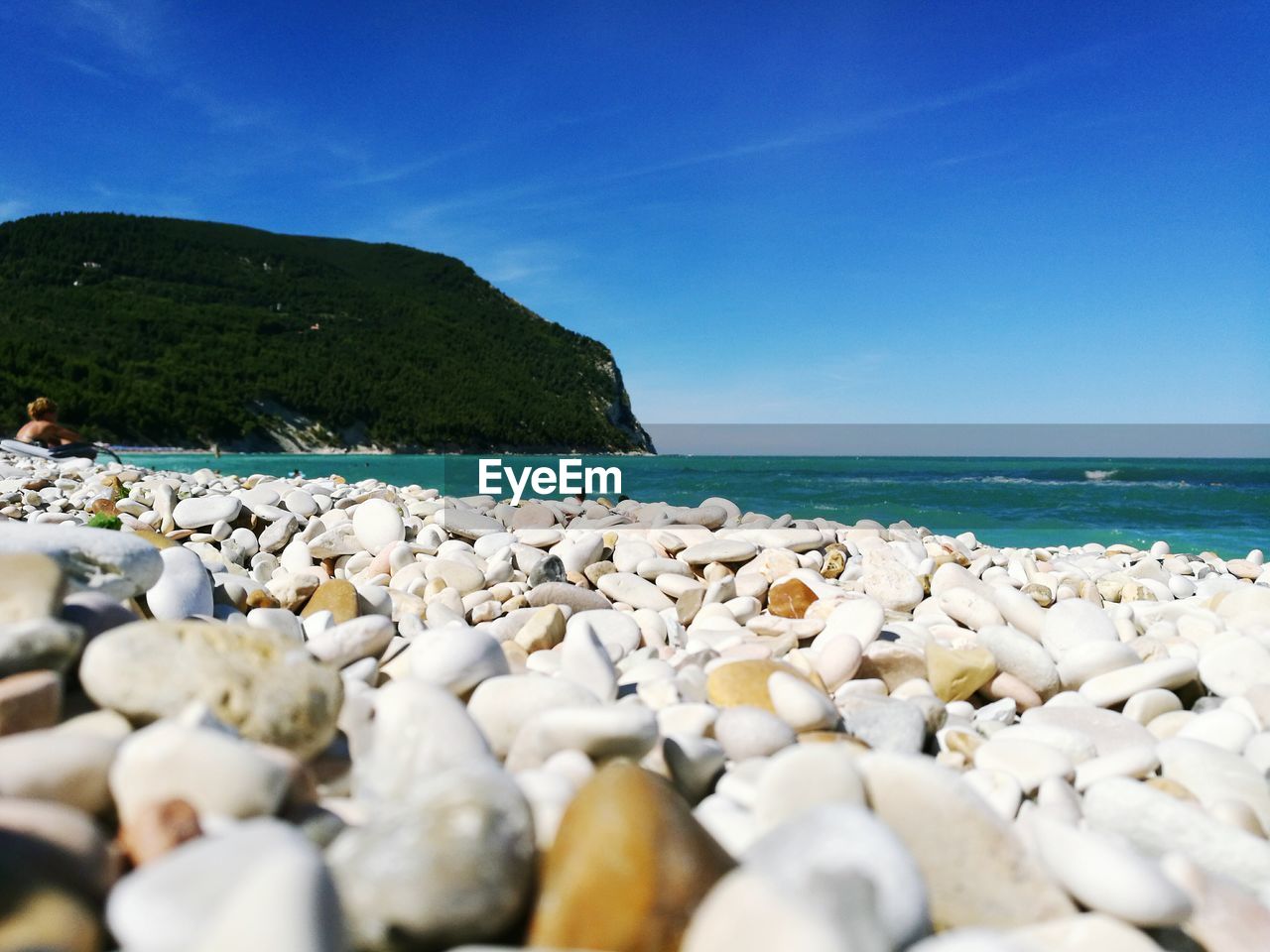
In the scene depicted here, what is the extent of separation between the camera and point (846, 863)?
107 cm

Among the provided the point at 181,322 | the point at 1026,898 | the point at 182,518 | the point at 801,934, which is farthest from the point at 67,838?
the point at 181,322

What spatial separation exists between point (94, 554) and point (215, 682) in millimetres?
914

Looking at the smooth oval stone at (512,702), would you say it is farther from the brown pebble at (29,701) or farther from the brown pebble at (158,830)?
the brown pebble at (29,701)

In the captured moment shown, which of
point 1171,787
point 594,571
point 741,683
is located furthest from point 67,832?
point 594,571

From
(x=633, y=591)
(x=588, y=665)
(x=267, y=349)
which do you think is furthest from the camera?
(x=267, y=349)

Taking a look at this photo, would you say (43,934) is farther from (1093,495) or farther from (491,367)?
(491,367)

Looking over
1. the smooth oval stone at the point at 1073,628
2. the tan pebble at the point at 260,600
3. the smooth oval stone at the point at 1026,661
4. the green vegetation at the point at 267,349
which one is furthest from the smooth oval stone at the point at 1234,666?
the green vegetation at the point at 267,349

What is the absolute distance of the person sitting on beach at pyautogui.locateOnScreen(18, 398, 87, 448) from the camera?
10.1 meters

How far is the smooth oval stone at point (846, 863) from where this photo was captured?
3.37ft

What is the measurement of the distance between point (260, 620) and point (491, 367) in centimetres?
7534

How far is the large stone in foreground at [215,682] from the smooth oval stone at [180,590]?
91 centimetres

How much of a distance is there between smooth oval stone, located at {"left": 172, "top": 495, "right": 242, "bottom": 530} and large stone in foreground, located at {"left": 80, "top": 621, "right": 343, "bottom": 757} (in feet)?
11.2

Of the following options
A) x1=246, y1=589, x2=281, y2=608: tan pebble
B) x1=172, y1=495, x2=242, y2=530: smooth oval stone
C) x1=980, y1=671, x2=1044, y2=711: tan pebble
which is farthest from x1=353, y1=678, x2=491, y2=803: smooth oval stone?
x1=172, y1=495, x2=242, y2=530: smooth oval stone

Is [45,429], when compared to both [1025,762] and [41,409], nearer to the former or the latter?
[41,409]
